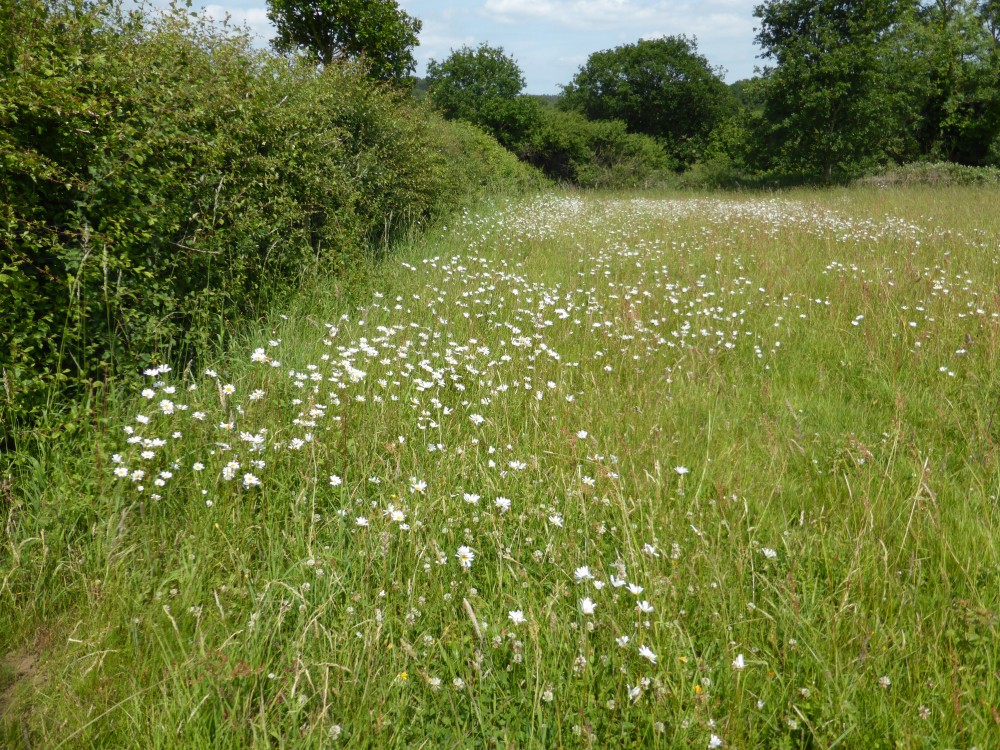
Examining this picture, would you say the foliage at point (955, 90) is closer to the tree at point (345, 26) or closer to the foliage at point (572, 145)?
the foliage at point (572, 145)

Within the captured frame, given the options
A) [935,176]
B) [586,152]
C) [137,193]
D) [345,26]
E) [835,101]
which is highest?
[345,26]

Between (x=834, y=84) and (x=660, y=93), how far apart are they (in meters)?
27.2

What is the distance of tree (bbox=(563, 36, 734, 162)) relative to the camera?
46625mm

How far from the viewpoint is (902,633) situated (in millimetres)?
2033

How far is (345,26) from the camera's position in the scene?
18.8m

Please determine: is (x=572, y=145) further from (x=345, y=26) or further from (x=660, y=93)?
(x=660, y=93)

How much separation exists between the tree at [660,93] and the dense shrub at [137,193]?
45.1m

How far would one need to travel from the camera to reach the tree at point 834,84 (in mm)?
21391

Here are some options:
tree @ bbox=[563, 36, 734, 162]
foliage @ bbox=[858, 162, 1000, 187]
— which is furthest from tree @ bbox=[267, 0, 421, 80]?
tree @ bbox=[563, 36, 734, 162]

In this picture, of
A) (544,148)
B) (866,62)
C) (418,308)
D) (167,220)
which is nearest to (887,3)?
(866,62)

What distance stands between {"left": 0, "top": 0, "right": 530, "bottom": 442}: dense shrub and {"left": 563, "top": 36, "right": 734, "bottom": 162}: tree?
45.1 metres

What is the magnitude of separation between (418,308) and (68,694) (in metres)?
4.04

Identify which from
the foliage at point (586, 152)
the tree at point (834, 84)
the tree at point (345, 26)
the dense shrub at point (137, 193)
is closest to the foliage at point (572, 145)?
the foliage at point (586, 152)

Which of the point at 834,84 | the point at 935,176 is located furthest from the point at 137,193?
the point at 834,84
